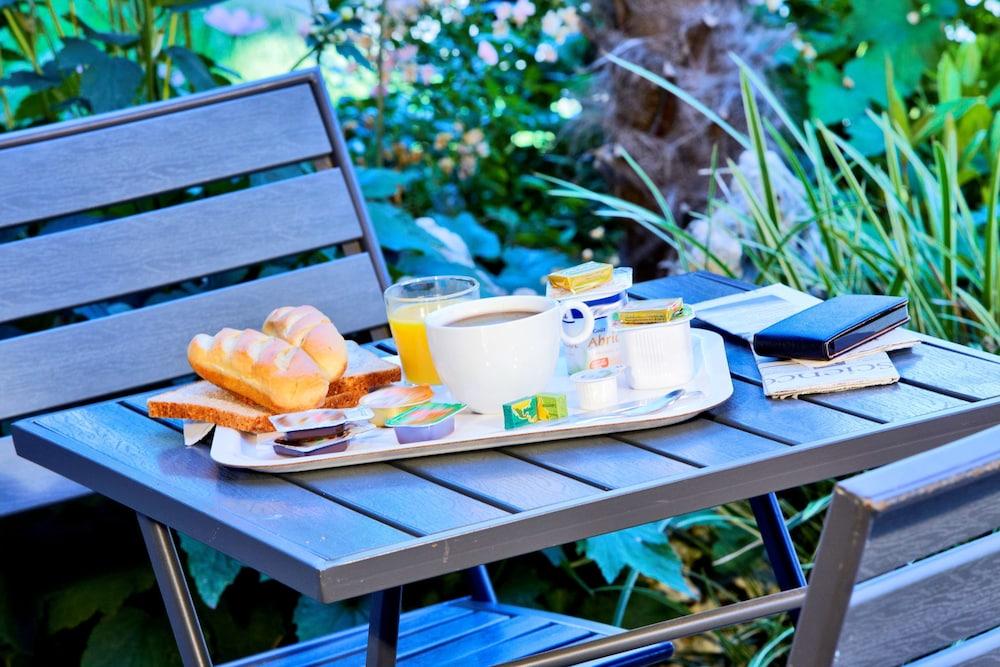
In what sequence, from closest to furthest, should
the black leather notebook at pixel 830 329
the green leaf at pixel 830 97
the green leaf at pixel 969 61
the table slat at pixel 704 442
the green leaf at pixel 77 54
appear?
the table slat at pixel 704 442
the black leather notebook at pixel 830 329
the green leaf at pixel 77 54
the green leaf at pixel 969 61
the green leaf at pixel 830 97

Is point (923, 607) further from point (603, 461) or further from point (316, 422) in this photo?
point (316, 422)

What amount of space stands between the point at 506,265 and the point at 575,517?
8.61 ft

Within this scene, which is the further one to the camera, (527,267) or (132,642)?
(527,267)

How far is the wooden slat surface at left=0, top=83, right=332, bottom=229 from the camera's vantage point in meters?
2.38

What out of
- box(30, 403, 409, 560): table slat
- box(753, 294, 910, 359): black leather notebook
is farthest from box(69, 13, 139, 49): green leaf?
box(753, 294, 910, 359): black leather notebook

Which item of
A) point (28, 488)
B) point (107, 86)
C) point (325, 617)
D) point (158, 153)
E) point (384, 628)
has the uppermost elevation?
point (107, 86)

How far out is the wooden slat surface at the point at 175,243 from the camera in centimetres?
233

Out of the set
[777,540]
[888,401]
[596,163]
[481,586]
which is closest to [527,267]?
[596,163]

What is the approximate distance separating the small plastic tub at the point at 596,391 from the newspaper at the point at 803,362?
175 millimetres

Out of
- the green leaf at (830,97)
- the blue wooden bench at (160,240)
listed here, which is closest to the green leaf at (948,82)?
the green leaf at (830,97)

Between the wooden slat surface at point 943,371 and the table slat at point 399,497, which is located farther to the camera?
the wooden slat surface at point 943,371

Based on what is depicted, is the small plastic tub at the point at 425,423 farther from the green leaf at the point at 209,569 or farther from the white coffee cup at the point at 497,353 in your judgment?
the green leaf at the point at 209,569

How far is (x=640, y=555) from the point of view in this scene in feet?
7.45

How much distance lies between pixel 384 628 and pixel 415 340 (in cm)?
35
